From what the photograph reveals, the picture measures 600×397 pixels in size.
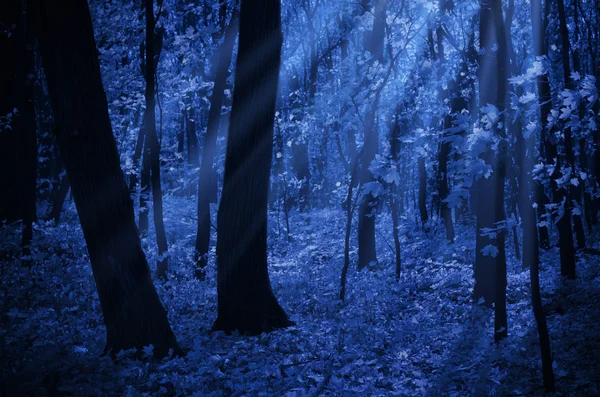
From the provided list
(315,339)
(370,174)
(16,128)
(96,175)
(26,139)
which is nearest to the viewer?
(96,175)

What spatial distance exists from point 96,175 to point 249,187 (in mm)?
2524

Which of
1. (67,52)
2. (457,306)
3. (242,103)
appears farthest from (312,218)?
(67,52)

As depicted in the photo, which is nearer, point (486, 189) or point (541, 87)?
point (541, 87)

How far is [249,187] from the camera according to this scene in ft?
24.5

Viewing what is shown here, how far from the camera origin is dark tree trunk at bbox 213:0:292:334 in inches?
288

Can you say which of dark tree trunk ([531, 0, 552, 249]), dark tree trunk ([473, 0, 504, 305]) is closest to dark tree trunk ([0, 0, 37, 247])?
dark tree trunk ([473, 0, 504, 305])

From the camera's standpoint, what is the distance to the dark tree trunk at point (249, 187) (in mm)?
7316

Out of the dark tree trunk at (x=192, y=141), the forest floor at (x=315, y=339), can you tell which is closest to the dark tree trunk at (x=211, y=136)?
the forest floor at (x=315, y=339)

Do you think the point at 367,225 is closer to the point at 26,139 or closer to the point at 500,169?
the point at 500,169

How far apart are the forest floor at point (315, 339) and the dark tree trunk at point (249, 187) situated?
1.52 feet

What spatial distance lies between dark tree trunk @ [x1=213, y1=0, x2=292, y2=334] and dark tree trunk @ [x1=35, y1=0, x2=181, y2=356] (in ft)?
5.52

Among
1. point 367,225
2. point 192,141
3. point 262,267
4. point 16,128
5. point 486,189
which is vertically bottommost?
point 262,267

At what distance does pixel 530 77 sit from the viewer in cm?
470

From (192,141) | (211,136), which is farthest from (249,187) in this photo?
(192,141)
